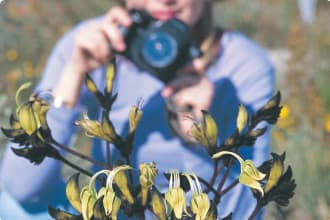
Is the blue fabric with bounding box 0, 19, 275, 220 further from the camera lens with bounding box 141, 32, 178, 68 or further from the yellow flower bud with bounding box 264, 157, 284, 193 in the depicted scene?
the yellow flower bud with bounding box 264, 157, 284, 193

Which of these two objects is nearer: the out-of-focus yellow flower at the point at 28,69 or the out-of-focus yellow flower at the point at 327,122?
the out-of-focus yellow flower at the point at 28,69

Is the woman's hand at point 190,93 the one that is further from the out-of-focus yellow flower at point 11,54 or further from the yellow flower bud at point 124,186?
the out-of-focus yellow flower at point 11,54

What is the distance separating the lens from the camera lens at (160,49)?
2.40 feet

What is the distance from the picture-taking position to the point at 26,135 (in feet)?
1.51

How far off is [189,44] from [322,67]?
97 centimetres

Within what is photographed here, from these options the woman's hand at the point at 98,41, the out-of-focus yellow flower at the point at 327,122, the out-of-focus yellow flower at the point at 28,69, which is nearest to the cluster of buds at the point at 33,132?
the woman's hand at the point at 98,41

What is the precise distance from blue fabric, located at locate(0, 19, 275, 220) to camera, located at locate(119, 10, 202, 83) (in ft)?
0.12

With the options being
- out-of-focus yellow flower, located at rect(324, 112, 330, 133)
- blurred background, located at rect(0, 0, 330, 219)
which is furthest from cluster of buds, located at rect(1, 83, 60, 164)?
out-of-focus yellow flower, located at rect(324, 112, 330, 133)

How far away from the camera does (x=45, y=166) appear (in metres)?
0.76

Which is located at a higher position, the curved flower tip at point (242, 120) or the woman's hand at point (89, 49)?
the woman's hand at point (89, 49)

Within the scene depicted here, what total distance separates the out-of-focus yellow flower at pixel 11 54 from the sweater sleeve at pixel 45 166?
61 cm

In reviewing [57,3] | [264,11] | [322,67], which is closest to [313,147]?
[322,67]

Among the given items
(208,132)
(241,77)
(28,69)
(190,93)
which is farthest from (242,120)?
(28,69)

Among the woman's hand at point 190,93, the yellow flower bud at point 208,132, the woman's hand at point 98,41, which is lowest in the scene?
the yellow flower bud at point 208,132
